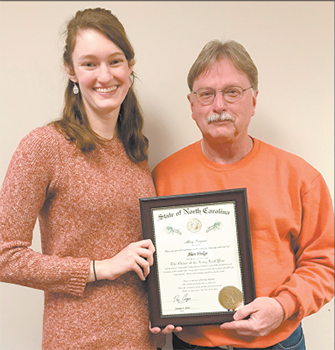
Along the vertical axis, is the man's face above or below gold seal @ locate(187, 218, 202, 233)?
above

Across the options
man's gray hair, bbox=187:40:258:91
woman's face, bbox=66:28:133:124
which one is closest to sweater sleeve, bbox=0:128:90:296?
woman's face, bbox=66:28:133:124

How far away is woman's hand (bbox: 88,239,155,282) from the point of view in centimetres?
106

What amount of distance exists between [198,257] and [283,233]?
325 mm

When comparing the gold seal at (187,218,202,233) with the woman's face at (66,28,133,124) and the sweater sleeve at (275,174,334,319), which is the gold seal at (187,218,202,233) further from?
the woman's face at (66,28,133,124)

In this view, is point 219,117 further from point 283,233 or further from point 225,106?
point 283,233

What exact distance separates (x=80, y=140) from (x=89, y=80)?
202 millimetres

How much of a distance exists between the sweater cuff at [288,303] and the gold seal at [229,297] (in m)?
0.13

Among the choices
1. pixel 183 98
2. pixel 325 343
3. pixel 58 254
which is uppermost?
pixel 183 98

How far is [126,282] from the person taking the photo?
1147mm

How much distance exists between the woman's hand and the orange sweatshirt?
314 millimetres

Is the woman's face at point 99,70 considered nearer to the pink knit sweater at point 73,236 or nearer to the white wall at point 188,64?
the pink knit sweater at point 73,236

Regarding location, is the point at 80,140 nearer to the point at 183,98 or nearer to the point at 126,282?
the point at 126,282

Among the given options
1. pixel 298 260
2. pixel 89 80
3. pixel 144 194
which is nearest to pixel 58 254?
pixel 144 194

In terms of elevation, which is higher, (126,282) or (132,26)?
(132,26)
